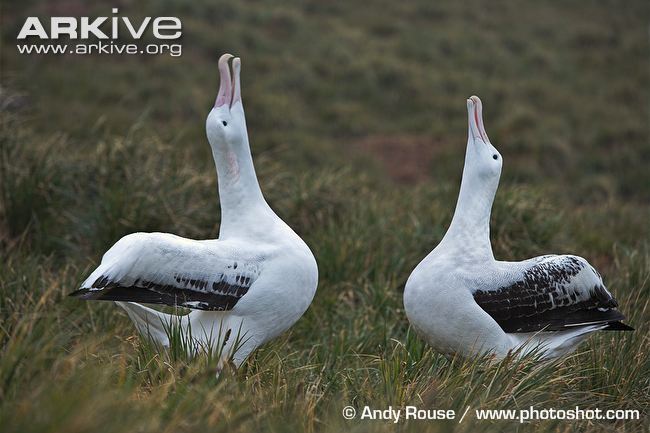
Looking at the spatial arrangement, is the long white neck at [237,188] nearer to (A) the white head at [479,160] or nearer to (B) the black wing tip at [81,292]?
(B) the black wing tip at [81,292]

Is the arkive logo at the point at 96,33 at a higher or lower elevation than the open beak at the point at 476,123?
higher

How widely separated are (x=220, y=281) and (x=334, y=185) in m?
3.75

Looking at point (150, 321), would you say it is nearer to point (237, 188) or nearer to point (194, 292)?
point (194, 292)

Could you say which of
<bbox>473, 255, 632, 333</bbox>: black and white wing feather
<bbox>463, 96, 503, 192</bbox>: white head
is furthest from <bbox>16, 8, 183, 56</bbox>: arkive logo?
<bbox>473, 255, 632, 333</bbox>: black and white wing feather

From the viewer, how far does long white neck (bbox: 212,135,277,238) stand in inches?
145

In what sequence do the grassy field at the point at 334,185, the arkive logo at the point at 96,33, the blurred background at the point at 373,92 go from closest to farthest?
the grassy field at the point at 334,185
the arkive logo at the point at 96,33
the blurred background at the point at 373,92

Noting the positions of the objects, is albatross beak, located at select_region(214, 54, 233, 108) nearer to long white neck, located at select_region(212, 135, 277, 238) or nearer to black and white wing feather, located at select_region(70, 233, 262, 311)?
long white neck, located at select_region(212, 135, 277, 238)

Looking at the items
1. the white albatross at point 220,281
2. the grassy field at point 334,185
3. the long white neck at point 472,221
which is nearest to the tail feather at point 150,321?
the white albatross at point 220,281

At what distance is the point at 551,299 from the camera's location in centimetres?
359

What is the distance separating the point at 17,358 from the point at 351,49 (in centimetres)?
1187

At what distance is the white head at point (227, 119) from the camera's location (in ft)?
11.9

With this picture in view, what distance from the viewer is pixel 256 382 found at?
3.46 metres

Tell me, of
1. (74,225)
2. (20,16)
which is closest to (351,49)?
(20,16)

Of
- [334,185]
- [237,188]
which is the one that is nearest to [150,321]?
[237,188]
